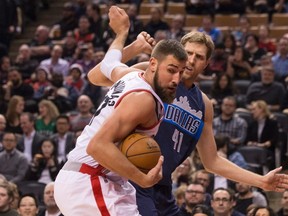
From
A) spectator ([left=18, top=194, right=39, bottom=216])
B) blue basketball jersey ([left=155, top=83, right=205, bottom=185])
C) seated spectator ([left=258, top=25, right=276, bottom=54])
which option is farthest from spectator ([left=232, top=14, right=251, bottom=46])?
blue basketball jersey ([left=155, top=83, right=205, bottom=185])

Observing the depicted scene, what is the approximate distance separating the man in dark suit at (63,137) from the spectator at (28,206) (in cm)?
287

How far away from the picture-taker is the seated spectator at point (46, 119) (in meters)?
14.7

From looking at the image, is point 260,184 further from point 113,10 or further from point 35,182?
point 35,182

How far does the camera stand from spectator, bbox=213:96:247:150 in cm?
1341

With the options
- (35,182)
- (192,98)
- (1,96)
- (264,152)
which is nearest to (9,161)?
(35,182)

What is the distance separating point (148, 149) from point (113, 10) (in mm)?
1392

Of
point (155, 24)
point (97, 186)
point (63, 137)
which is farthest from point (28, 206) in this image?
point (155, 24)

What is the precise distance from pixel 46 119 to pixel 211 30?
427 centimetres

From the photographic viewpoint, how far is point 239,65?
618 inches

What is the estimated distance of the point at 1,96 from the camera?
631 inches

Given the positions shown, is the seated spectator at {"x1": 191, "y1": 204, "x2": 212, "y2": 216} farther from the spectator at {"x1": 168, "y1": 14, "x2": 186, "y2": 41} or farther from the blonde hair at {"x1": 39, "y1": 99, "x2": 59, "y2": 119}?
the spectator at {"x1": 168, "y1": 14, "x2": 186, "y2": 41}

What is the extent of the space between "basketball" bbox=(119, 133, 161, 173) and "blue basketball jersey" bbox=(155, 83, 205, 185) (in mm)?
1100

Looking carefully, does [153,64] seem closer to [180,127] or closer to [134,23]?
[180,127]

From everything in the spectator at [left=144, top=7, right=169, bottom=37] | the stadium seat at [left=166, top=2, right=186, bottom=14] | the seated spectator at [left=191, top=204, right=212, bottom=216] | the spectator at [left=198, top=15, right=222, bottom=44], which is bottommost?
the stadium seat at [left=166, top=2, right=186, bottom=14]
